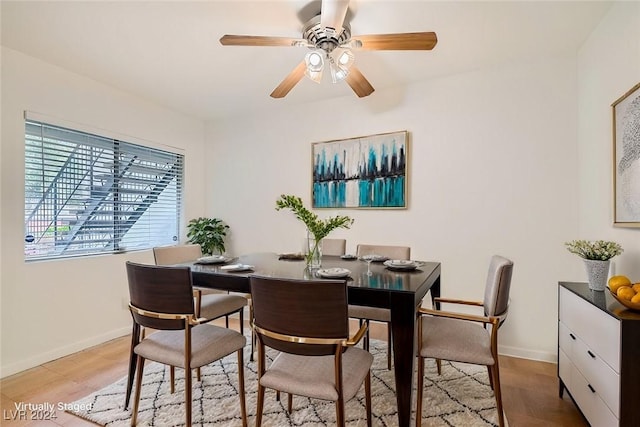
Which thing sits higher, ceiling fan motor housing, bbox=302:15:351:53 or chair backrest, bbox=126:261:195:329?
ceiling fan motor housing, bbox=302:15:351:53

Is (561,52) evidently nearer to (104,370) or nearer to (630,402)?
(630,402)

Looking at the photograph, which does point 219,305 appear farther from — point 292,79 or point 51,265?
point 292,79

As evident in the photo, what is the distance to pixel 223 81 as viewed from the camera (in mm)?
3068

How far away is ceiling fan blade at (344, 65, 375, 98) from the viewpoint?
223cm

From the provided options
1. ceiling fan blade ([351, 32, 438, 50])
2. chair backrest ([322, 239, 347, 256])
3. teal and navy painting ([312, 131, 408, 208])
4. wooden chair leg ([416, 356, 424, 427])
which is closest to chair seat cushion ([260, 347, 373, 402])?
wooden chair leg ([416, 356, 424, 427])

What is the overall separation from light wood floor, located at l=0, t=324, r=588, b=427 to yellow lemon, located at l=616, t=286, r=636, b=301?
0.91 metres

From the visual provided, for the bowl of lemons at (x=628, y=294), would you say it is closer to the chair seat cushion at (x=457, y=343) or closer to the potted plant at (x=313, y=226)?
the chair seat cushion at (x=457, y=343)

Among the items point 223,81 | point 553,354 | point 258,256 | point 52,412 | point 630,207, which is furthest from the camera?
point 223,81

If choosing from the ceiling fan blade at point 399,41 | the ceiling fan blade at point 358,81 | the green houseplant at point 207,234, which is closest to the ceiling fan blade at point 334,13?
the ceiling fan blade at point 399,41

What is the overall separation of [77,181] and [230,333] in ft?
7.41

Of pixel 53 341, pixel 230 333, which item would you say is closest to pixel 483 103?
pixel 230 333

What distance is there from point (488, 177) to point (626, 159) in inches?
40.1

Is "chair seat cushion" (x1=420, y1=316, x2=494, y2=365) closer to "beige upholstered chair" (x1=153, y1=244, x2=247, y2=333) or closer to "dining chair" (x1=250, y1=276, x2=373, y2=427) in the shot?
"dining chair" (x1=250, y1=276, x2=373, y2=427)

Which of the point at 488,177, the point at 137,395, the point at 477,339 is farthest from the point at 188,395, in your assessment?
the point at 488,177
